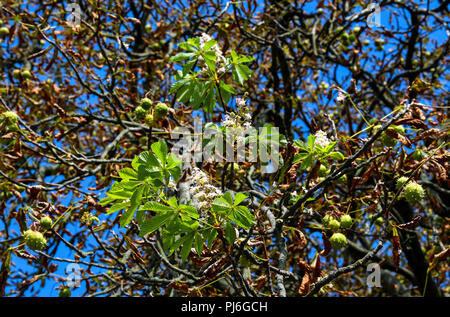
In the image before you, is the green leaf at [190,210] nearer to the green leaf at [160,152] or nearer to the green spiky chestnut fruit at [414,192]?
the green leaf at [160,152]

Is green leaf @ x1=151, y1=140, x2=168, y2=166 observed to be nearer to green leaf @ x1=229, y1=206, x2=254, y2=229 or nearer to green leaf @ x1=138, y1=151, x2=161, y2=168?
green leaf @ x1=138, y1=151, x2=161, y2=168

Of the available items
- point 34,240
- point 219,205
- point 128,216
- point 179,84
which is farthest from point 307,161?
point 34,240

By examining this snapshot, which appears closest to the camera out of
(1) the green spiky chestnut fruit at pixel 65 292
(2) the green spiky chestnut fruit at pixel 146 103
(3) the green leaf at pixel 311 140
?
(3) the green leaf at pixel 311 140

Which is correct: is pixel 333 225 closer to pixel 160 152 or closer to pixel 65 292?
pixel 160 152

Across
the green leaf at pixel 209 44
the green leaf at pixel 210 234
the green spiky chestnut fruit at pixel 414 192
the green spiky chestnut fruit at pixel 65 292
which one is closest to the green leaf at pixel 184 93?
the green leaf at pixel 209 44

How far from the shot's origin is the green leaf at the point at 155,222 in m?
1.35

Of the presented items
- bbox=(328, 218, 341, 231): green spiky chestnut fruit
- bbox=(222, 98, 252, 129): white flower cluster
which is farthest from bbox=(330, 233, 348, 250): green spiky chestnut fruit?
bbox=(222, 98, 252, 129): white flower cluster

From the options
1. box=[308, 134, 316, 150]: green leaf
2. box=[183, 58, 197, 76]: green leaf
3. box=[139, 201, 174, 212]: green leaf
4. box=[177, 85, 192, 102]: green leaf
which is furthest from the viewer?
box=[177, 85, 192, 102]: green leaf

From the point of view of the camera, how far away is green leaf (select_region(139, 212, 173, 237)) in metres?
1.35

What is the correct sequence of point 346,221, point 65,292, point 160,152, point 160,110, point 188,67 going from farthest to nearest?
point 65,292 → point 160,110 → point 346,221 → point 188,67 → point 160,152

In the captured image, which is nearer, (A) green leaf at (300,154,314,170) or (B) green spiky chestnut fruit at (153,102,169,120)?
(A) green leaf at (300,154,314,170)

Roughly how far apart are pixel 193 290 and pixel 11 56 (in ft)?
13.1

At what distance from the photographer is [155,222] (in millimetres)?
1356
